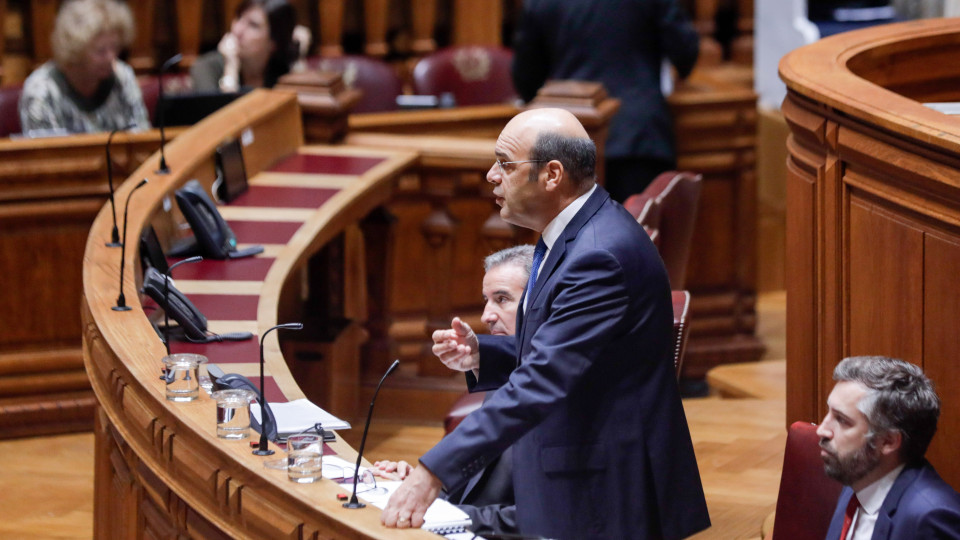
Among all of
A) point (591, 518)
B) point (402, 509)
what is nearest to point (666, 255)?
point (591, 518)

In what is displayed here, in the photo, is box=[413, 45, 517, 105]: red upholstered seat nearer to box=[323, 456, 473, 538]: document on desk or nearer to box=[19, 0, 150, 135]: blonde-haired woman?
box=[19, 0, 150, 135]: blonde-haired woman

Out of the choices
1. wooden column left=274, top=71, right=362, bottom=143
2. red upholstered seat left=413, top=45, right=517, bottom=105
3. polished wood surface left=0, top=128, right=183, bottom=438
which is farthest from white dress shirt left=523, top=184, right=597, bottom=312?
red upholstered seat left=413, top=45, right=517, bottom=105

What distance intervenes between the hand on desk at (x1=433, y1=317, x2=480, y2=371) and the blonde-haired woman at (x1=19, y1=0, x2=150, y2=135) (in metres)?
2.82

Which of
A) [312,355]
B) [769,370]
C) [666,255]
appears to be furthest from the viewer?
[769,370]

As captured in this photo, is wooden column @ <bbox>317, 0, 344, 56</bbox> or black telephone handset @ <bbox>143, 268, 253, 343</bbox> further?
wooden column @ <bbox>317, 0, 344, 56</bbox>

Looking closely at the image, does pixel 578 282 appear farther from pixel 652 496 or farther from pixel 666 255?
pixel 666 255

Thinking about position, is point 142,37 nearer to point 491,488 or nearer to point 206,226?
point 206,226

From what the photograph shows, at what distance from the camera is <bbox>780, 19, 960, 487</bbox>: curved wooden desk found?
100 inches

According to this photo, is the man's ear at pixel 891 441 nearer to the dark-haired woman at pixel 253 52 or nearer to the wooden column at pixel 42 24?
the dark-haired woman at pixel 253 52

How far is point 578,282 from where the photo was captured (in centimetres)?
221

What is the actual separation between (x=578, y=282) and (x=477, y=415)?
261 millimetres

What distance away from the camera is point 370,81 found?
20.0 ft

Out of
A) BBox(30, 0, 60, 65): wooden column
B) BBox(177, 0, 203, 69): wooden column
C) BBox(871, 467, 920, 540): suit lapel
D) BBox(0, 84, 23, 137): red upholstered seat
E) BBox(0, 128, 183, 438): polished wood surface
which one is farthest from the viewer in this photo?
BBox(177, 0, 203, 69): wooden column

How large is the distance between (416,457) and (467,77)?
2388mm
